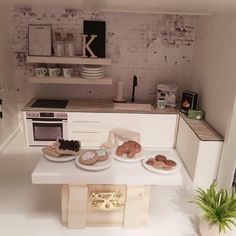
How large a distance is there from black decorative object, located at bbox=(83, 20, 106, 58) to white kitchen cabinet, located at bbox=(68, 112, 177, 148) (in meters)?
0.83

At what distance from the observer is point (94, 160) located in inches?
72.0

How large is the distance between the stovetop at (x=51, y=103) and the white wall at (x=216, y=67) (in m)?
1.74

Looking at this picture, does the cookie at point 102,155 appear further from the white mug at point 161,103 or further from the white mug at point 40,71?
the white mug at point 40,71

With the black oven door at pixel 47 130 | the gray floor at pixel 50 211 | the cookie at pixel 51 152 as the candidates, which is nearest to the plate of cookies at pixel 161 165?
the gray floor at pixel 50 211

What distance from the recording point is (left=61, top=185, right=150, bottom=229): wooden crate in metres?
1.86

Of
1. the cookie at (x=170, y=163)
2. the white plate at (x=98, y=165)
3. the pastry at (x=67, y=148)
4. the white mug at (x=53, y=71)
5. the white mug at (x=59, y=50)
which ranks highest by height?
the white mug at (x=59, y=50)

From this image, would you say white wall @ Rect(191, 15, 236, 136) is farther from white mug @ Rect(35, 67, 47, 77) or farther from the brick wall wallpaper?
white mug @ Rect(35, 67, 47, 77)

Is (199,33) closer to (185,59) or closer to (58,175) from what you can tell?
(185,59)

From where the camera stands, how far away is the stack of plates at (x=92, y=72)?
3.31 metres

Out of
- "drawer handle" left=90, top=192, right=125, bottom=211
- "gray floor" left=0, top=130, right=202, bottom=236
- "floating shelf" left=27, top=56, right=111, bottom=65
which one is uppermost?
"floating shelf" left=27, top=56, right=111, bottom=65

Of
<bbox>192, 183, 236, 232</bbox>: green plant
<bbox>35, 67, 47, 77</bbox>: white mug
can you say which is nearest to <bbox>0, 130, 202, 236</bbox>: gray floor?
<bbox>192, 183, 236, 232</bbox>: green plant

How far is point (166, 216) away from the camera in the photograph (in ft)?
7.11

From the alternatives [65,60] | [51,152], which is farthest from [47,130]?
[51,152]

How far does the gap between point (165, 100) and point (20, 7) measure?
85.9 inches
